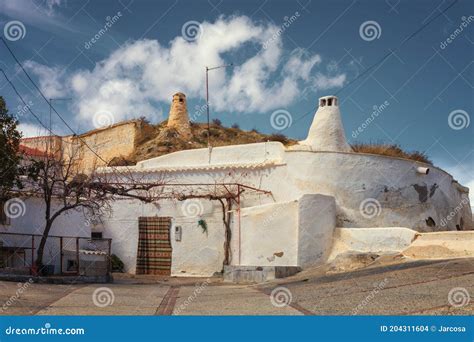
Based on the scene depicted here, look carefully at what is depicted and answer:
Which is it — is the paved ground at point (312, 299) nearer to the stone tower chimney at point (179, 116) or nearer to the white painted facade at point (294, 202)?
the white painted facade at point (294, 202)

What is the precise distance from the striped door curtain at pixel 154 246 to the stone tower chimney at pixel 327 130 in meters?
7.16

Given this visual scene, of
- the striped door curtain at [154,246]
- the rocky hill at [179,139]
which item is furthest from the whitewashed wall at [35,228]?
the rocky hill at [179,139]

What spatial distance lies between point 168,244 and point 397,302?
14.3m

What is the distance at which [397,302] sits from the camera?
27.1 feet

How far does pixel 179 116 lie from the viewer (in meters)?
36.9

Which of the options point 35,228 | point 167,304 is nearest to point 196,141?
point 35,228

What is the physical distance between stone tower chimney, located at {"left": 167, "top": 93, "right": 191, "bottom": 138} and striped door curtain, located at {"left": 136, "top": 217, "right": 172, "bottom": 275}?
14849 mm

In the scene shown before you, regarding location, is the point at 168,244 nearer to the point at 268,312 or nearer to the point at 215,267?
the point at 215,267

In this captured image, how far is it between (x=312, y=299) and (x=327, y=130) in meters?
14.0

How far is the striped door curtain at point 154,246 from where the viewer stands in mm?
21497

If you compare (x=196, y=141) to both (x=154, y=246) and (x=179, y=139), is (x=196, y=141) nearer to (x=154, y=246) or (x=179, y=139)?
(x=179, y=139)

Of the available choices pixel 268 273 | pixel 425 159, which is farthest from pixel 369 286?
pixel 425 159

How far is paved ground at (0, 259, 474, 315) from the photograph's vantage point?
797 centimetres

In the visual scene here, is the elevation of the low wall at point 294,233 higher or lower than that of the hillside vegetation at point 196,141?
lower
